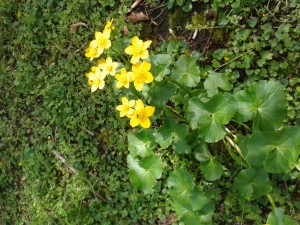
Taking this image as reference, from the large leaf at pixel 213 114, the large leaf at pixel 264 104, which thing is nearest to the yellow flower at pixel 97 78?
the large leaf at pixel 213 114

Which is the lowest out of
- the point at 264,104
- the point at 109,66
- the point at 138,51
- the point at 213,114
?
the point at 213,114

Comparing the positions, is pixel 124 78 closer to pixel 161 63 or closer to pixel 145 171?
pixel 161 63

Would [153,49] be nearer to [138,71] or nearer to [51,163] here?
[138,71]

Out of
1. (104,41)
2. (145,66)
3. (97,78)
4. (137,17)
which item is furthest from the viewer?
(137,17)

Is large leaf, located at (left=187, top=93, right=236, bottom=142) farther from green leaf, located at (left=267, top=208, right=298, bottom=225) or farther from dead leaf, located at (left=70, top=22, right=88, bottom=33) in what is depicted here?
dead leaf, located at (left=70, top=22, right=88, bottom=33)

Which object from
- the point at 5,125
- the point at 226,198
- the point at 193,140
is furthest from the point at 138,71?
the point at 5,125

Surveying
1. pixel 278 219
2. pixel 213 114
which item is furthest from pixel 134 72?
pixel 278 219

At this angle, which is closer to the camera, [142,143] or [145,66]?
[145,66]
